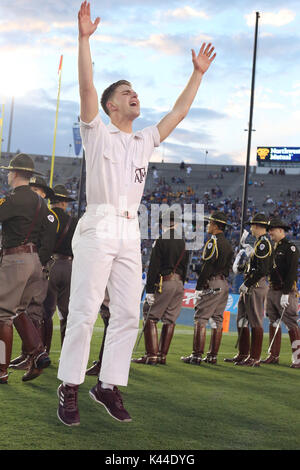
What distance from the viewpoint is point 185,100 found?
4570 millimetres

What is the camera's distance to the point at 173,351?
407 inches

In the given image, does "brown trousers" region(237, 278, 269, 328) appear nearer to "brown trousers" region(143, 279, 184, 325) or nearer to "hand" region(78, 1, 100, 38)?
"brown trousers" region(143, 279, 184, 325)

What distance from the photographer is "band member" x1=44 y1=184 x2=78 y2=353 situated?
7.62m

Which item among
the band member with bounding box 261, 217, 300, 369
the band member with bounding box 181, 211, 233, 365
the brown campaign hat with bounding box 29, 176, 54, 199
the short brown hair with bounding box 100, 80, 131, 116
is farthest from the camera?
the band member with bounding box 261, 217, 300, 369

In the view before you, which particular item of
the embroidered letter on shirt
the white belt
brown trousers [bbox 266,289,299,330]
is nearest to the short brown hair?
the embroidered letter on shirt

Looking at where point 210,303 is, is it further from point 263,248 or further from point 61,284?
point 61,284

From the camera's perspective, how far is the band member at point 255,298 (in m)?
9.16

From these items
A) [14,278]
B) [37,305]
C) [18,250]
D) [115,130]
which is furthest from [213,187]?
[115,130]

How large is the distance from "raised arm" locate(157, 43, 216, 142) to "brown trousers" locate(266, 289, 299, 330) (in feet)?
19.3

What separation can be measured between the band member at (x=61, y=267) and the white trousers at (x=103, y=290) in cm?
341

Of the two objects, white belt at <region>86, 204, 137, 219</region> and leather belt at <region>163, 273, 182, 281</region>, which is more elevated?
white belt at <region>86, 204, 137, 219</region>
